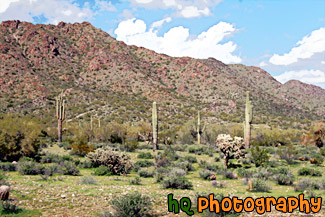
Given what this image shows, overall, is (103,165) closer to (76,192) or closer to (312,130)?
(76,192)

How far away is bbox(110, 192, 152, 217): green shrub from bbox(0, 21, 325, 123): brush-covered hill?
46.3 metres

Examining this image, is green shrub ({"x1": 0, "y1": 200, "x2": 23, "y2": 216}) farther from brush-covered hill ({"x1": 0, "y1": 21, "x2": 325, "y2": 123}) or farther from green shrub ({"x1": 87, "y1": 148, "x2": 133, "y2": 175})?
brush-covered hill ({"x1": 0, "y1": 21, "x2": 325, "y2": 123})

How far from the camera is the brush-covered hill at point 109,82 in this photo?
58812 millimetres

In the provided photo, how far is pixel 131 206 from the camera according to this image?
7.04 m

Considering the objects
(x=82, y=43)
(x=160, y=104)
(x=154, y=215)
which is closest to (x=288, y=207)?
(x=154, y=215)

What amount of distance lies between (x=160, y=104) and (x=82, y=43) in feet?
112

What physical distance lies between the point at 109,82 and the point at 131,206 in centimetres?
6578

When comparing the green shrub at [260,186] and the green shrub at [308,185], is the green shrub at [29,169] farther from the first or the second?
the green shrub at [308,185]

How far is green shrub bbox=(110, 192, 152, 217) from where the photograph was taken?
6992 mm

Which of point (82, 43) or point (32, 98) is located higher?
point (82, 43)

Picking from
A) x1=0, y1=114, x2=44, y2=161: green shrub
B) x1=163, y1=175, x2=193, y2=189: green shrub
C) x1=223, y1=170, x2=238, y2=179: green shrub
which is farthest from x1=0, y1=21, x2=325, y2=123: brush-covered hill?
x1=163, y1=175, x2=193, y2=189: green shrub

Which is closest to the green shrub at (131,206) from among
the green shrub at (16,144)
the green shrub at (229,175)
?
the green shrub at (229,175)

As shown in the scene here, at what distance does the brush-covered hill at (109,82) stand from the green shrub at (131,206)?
4628 cm

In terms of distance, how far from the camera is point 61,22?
291 ft
